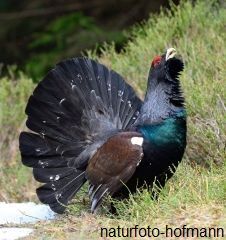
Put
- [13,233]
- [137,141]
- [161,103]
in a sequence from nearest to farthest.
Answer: [13,233] < [137,141] < [161,103]

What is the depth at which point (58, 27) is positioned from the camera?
1204 cm

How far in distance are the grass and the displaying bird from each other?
0.17 m

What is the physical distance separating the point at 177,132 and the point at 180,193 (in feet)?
2.06

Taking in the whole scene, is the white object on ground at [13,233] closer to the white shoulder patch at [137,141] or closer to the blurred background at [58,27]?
the white shoulder patch at [137,141]

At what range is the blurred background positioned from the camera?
1173cm

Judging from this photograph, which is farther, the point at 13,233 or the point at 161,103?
the point at 161,103

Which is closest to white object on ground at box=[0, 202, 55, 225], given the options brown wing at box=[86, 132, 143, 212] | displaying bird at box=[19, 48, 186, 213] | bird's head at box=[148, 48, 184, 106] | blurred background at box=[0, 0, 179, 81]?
displaying bird at box=[19, 48, 186, 213]

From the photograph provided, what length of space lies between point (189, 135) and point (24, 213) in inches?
62.1

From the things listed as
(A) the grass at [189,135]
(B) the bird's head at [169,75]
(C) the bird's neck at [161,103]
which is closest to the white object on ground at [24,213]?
(A) the grass at [189,135]

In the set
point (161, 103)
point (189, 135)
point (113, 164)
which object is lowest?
point (189, 135)

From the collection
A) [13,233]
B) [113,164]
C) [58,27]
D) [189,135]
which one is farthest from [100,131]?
[58,27]

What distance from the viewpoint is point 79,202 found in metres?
6.16

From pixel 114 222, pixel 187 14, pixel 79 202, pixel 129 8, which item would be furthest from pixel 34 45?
pixel 114 222

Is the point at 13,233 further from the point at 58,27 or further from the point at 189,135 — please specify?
the point at 58,27
